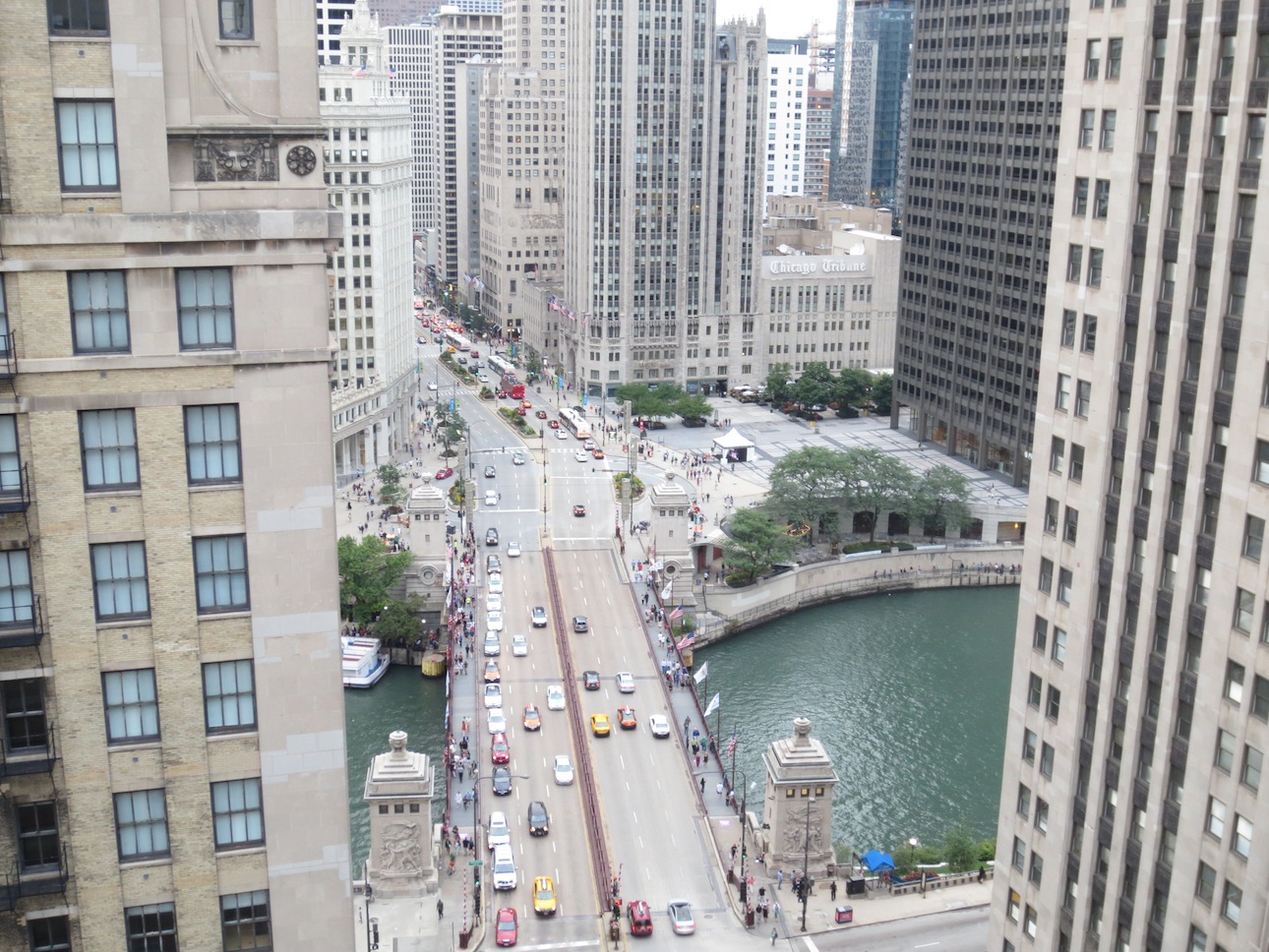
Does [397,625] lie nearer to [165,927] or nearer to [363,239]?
[363,239]

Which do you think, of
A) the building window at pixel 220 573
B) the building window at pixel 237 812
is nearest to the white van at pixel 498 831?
the building window at pixel 237 812

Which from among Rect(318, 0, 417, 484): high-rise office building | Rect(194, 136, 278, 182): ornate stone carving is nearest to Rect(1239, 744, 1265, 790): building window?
Rect(194, 136, 278, 182): ornate stone carving

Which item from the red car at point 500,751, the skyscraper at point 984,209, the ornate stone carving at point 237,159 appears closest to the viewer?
the ornate stone carving at point 237,159

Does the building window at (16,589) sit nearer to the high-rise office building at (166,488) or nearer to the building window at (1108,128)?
the high-rise office building at (166,488)

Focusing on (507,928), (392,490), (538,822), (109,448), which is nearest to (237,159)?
(109,448)

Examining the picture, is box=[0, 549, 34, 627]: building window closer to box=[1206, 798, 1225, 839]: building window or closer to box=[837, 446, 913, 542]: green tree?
box=[1206, 798, 1225, 839]: building window

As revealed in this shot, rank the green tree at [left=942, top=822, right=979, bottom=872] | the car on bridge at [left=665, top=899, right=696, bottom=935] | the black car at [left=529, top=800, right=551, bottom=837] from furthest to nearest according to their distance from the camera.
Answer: the black car at [left=529, top=800, right=551, bottom=837]
the green tree at [left=942, top=822, right=979, bottom=872]
the car on bridge at [left=665, top=899, right=696, bottom=935]
